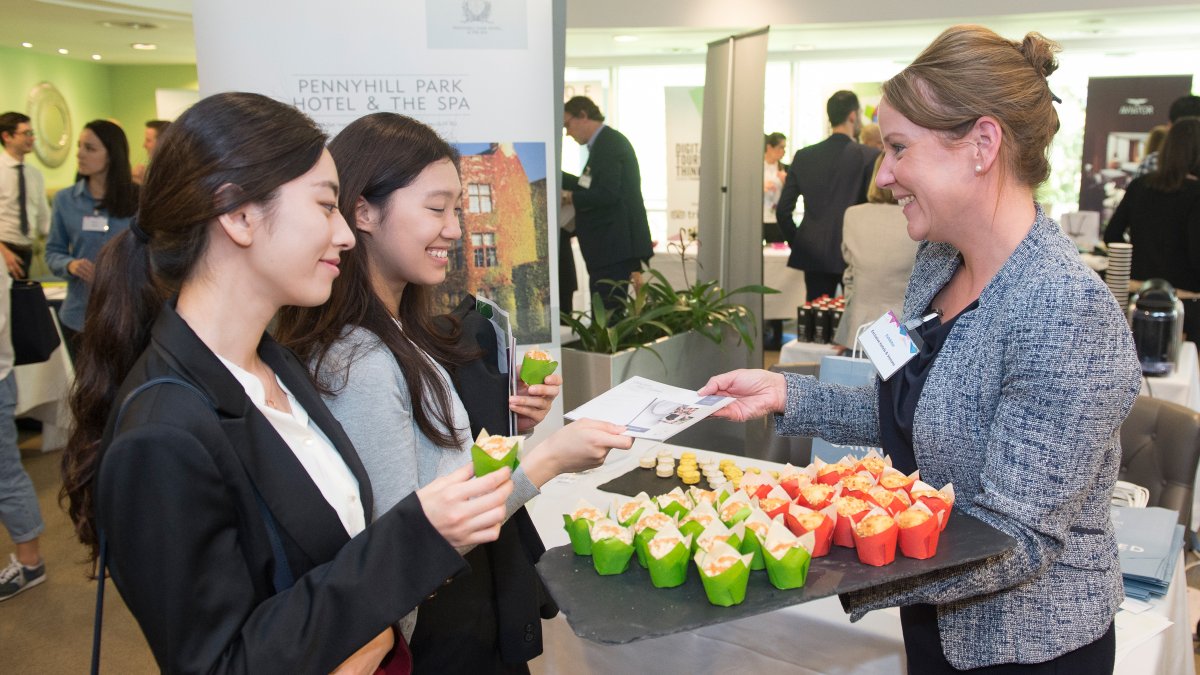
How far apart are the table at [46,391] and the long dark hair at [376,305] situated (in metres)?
4.00

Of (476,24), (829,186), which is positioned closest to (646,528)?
(476,24)

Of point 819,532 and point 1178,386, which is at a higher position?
point 819,532

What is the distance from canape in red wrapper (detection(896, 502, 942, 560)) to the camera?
1.13 metres

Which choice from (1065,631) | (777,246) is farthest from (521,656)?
(777,246)

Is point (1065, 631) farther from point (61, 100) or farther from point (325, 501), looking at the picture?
point (61, 100)

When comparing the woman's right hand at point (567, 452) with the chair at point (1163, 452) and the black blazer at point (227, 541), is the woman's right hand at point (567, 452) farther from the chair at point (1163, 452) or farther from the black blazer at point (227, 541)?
the chair at point (1163, 452)

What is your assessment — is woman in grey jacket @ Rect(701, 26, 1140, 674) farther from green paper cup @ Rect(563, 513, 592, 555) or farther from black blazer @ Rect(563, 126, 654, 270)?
black blazer @ Rect(563, 126, 654, 270)

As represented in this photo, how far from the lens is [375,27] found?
2809 mm

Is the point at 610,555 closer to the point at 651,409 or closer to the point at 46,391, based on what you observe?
the point at 651,409

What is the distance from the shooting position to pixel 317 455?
1.20 metres

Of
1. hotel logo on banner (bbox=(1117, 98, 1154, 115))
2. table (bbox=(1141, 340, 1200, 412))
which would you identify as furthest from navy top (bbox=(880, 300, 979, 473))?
hotel logo on banner (bbox=(1117, 98, 1154, 115))

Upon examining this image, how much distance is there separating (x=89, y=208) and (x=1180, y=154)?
5.45 metres

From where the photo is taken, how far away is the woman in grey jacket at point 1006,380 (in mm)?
1138

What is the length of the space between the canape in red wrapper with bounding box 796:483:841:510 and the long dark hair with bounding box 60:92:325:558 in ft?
2.63
